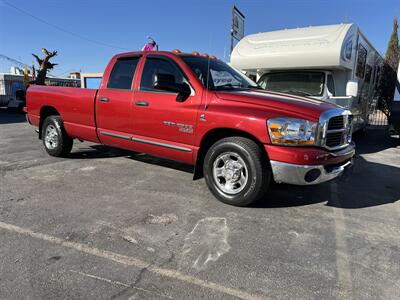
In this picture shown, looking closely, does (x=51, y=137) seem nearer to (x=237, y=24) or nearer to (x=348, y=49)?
(x=348, y=49)

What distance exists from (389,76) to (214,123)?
52.1 ft

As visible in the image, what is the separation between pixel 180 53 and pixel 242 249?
3136 millimetres

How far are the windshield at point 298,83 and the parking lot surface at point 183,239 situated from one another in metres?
2.61

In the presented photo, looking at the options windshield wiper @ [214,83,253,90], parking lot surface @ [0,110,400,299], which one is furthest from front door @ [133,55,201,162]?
parking lot surface @ [0,110,400,299]

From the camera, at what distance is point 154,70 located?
4965 mm

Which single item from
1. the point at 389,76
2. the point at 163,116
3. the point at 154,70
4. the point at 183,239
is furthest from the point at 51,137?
the point at 389,76

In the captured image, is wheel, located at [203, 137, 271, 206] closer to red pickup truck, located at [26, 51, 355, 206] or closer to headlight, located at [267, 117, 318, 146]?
red pickup truck, located at [26, 51, 355, 206]

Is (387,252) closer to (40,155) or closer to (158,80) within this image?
(158,80)

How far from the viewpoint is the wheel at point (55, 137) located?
20.1 ft

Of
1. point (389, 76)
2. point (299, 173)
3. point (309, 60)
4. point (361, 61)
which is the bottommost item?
point (299, 173)

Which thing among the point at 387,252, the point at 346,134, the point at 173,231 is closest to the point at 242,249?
the point at 173,231

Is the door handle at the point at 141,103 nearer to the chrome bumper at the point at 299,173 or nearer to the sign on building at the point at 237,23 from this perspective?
the chrome bumper at the point at 299,173

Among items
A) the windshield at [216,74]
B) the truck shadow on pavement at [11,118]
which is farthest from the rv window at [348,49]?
the truck shadow on pavement at [11,118]

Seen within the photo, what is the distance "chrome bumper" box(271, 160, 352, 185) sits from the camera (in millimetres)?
3668
